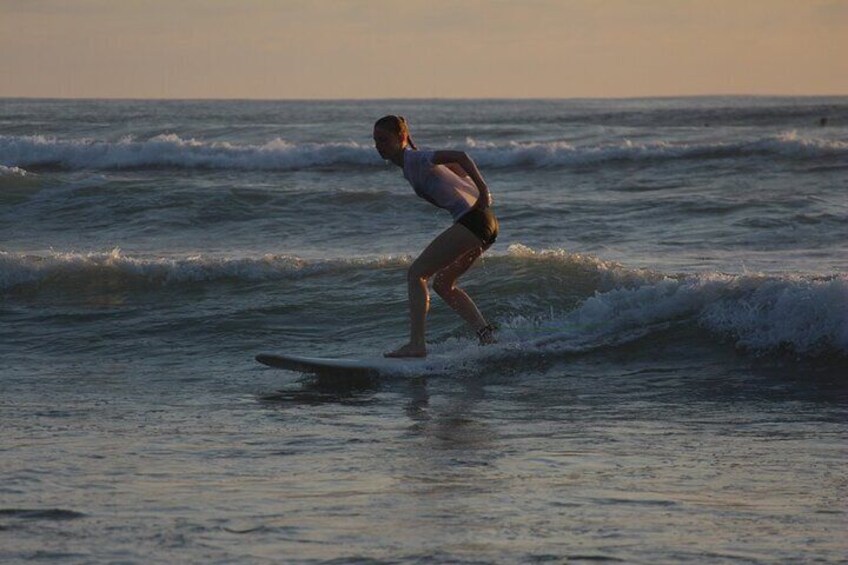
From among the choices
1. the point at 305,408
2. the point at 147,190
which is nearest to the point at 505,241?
the point at 147,190

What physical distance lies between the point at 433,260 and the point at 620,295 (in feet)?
8.21

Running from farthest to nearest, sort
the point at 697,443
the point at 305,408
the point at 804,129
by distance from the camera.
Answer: the point at 804,129, the point at 305,408, the point at 697,443

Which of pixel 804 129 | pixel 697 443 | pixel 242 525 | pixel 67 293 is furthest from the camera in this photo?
pixel 804 129

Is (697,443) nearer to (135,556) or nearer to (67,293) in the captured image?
(135,556)

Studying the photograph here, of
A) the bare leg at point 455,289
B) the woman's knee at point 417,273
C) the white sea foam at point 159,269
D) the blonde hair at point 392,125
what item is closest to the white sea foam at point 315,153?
the white sea foam at point 159,269

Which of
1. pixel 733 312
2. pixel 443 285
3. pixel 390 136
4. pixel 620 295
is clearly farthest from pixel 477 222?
pixel 733 312

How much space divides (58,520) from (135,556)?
0.64 meters

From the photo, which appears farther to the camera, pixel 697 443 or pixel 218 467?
pixel 697 443

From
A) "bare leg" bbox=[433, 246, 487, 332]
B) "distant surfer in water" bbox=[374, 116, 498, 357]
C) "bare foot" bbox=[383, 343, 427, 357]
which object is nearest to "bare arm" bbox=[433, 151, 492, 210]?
"distant surfer in water" bbox=[374, 116, 498, 357]

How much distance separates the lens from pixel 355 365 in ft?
31.8

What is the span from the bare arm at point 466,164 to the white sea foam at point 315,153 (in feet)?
60.0

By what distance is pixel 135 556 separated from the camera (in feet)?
17.5

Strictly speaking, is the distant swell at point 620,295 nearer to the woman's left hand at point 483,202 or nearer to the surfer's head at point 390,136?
the woman's left hand at point 483,202

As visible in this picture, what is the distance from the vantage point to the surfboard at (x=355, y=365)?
9.67m
